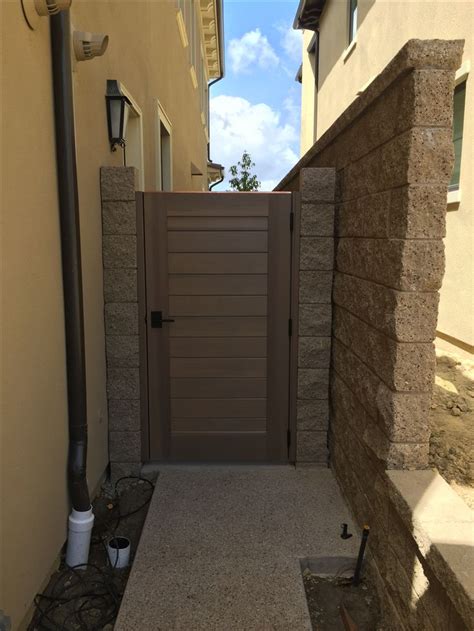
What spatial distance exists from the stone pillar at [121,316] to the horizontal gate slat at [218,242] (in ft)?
1.08

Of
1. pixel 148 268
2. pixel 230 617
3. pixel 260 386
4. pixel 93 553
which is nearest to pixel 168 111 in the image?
pixel 148 268

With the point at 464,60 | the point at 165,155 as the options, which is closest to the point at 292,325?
the point at 464,60

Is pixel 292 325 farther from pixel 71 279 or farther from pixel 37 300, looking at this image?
pixel 37 300

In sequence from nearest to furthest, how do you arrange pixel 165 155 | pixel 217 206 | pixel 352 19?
pixel 217 206
pixel 165 155
pixel 352 19

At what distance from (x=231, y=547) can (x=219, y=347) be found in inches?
58.0

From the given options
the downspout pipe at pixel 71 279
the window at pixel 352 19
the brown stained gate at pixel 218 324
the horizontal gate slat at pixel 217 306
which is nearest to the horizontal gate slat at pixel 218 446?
the brown stained gate at pixel 218 324

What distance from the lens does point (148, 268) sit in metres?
3.73

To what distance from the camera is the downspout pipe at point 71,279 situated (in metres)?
2.61

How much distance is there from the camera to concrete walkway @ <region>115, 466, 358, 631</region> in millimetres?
2398

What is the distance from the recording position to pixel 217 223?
3.71m

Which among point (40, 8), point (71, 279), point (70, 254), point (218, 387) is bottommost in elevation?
point (218, 387)

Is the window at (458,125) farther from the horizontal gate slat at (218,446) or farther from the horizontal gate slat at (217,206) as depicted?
the horizontal gate slat at (218,446)

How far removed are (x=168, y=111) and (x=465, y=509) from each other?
7.36 meters

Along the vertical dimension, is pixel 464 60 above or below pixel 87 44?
above
